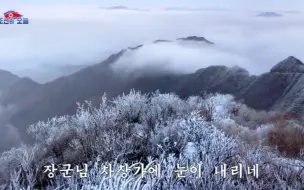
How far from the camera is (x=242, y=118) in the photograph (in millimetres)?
35094

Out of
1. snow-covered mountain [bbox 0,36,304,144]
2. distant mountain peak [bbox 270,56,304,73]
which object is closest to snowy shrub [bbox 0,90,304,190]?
snow-covered mountain [bbox 0,36,304,144]

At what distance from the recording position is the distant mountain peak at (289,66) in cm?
5167

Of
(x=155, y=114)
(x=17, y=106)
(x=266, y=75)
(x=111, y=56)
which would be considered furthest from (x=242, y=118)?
(x=17, y=106)

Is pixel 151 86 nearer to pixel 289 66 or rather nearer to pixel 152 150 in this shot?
pixel 289 66

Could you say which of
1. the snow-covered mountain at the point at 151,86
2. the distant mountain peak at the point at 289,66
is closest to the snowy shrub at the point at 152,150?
the snow-covered mountain at the point at 151,86

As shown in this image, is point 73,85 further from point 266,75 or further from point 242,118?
point 242,118

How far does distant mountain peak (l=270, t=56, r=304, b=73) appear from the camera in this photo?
5167 centimetres

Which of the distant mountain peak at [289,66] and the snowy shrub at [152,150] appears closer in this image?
the snowy shrub at [152,150]

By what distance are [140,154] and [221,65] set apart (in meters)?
41.8

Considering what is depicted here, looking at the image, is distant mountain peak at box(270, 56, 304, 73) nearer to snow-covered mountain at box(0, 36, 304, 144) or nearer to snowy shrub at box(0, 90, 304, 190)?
snow-covered mountain at box(0, 36, 304, 144)

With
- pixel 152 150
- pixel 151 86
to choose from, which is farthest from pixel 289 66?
pixel 152 150

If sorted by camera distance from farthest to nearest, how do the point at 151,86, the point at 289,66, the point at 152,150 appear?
1. the point at 289,66
2. the point at 151,86
3. the point at 152,150

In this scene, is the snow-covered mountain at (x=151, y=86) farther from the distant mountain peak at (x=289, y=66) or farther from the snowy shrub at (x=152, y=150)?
the snowy shrub at (x=152, y=150)

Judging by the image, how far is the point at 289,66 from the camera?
52.6 metres
